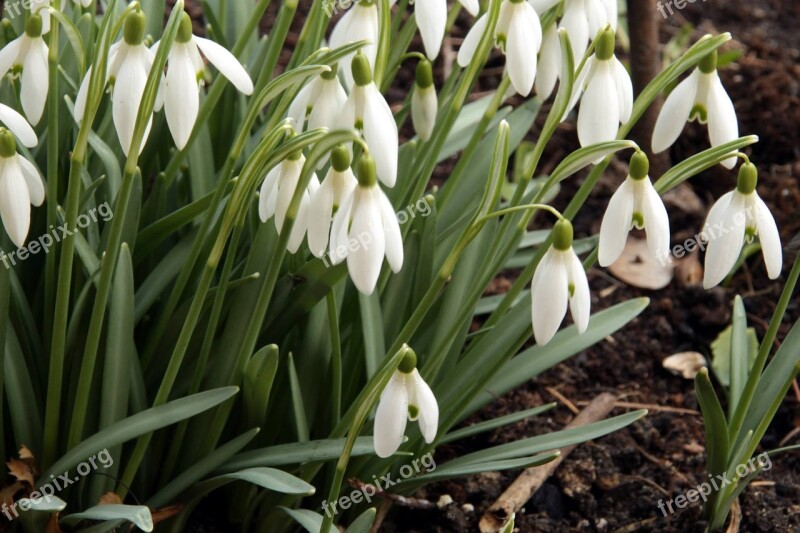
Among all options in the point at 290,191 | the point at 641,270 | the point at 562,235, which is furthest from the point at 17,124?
the point at 641,270

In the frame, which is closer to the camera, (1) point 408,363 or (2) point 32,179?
(1) point 408,363

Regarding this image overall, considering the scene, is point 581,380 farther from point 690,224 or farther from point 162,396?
point 162,396

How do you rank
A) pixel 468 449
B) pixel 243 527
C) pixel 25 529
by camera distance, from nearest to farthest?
pixel 25 529 → pixel 243 527 → pixel 468 449

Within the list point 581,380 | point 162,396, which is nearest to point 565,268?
point 162,396

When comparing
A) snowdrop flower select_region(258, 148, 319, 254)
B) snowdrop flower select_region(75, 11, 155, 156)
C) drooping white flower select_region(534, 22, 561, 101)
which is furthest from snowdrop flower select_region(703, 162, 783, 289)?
snowdrop flower select_region(75, 11, 155, 156)

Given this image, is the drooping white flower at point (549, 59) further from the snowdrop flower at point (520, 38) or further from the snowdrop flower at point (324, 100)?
the snowdrop flower at point (324, 100)

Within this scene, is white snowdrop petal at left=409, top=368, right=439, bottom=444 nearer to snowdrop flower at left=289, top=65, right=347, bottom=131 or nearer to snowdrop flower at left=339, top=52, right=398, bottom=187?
snowdrop flower at left=339, top=52, right=398, bottom=187

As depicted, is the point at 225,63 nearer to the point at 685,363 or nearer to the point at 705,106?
the point at 705,106
